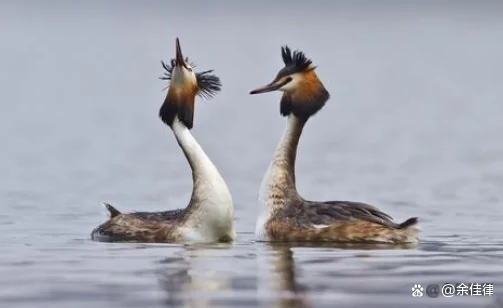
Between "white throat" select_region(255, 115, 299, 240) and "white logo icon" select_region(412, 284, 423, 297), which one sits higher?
"white throat" select_region(255, 115, 299, 240)

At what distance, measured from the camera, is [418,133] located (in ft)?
123

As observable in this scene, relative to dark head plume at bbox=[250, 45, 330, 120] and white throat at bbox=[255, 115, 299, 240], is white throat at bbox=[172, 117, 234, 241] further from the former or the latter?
dark head plume at bbox=[250, 45, 330, 120]

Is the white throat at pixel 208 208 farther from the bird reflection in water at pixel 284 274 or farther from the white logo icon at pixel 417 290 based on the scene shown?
the white logo icon at pixel 417 290

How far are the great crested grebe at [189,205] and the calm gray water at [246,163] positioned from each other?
336 mm

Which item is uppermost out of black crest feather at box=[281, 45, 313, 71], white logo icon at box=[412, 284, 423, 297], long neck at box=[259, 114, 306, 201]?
black crest feather at box=[281, 45, 313, 71]

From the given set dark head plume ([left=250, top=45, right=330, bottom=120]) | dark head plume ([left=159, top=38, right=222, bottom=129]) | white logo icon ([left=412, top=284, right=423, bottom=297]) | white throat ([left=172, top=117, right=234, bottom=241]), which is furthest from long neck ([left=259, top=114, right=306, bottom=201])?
white logo icon ([left=412, top=284, right=423, bottom=297])

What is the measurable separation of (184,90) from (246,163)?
1162 centimetres

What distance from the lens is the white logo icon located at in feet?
44.7

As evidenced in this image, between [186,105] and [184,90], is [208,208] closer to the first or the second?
[186,105]

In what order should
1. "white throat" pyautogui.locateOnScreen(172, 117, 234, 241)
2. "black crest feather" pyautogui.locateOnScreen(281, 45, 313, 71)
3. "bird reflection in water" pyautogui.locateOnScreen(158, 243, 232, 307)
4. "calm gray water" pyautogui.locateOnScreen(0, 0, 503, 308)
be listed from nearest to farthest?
"bird reflection in water" pyautogui.locateOnScreen(158, 243, 232, 307)
"calm gray water" pyautogui.locateOnScreen(0, 0, 503, 308)
"white throat" pyautogui.locateOnScreen(172, 117, 234, 241)
"black crest feather" pyautogui.locateOnScreen(281, 45, 313, 71)

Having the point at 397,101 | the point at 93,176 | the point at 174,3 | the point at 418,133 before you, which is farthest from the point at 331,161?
the point at 174,3

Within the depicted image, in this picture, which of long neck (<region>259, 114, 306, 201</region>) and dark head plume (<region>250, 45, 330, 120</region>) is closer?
long neck (<region>259, 114, 306, 201</region>)

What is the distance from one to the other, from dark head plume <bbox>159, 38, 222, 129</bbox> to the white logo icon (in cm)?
492

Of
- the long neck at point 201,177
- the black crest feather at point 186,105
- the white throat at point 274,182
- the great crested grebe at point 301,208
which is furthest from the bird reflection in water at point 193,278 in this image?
the black crest feather at point 186,105
